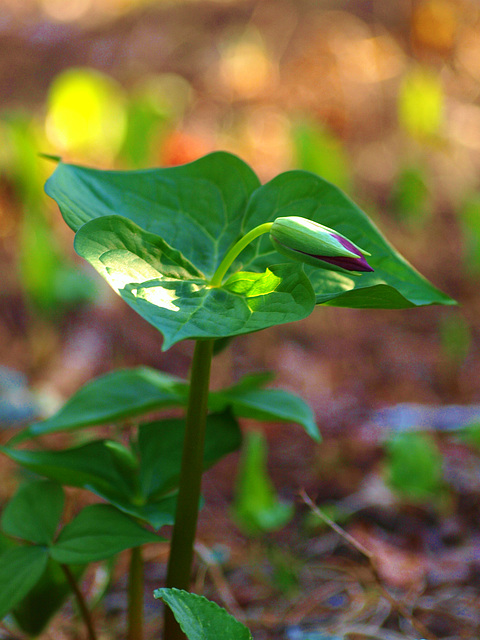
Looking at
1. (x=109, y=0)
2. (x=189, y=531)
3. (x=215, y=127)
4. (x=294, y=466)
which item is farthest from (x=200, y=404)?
(x=109, y=0)

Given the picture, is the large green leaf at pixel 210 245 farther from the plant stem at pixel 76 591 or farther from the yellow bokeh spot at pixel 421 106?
the yellow bokeh spot at pixel 421 106

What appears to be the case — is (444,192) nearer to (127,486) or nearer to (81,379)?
(81,379)

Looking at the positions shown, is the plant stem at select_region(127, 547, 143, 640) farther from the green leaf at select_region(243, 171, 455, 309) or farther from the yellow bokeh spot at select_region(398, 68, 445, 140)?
the yellow bokeh spot at select_region(398, 68, 445, 140)

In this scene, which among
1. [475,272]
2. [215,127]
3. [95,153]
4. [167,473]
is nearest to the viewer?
[167,473]

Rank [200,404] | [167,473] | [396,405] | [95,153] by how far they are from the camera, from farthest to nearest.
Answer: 1. [95,153]
2. [396,405]
3. [167,473]
4. [200,404]

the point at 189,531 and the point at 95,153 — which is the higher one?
the point at 95,153

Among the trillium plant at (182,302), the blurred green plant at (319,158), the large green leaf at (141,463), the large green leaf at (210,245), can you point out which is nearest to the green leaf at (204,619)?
the trillium plant at (182,302)

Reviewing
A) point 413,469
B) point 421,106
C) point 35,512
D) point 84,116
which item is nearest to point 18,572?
point 35,512
